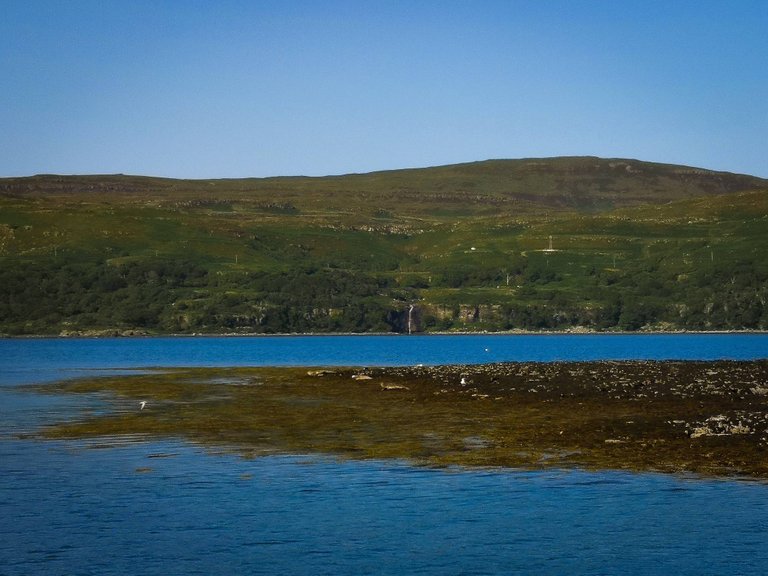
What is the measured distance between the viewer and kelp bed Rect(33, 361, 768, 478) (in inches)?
1571

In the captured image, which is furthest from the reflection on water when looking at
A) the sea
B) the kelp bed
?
the kelp bed

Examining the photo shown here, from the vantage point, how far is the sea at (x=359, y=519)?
84.2 feet

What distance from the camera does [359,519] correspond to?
3025cm

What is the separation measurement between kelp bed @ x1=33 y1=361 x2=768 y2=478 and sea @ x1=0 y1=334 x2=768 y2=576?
333cm

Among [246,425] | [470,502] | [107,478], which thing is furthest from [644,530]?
[246,425]

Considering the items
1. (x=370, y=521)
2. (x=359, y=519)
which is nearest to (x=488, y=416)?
(x=359, y=519)

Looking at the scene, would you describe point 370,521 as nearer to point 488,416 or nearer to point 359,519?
point 359,519

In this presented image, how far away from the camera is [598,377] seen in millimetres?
71125

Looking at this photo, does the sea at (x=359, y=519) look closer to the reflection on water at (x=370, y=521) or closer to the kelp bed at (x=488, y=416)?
the reflection on water at (x=370, y=521)

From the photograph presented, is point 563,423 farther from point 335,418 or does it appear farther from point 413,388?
point 413,388

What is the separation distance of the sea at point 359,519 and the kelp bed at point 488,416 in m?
3.33

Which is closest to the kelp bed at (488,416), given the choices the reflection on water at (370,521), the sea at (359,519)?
the sea at (359,519)

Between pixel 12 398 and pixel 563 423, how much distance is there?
41.6 m

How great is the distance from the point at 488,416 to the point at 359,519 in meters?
23.8
